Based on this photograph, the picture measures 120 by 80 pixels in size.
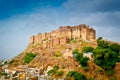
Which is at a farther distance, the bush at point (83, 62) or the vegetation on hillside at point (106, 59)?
the bush at point (83, 62)

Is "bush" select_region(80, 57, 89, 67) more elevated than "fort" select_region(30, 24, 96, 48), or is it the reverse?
"fort" select_region(30, 24, 96, 48)

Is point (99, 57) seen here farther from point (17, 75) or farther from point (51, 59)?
point (17, 75)

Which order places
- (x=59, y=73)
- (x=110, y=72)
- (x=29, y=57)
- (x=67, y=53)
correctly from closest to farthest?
(x=59, y=73) → (x=110, y=72) → (x=67, y=53) → (x=29, y=57)

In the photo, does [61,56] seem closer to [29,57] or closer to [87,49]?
[87,49]

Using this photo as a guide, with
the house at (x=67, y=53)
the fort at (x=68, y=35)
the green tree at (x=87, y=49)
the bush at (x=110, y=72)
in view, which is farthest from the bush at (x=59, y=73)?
the fort at (x=68, y=35)

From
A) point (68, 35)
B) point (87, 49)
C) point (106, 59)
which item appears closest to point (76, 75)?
point (106, 59)

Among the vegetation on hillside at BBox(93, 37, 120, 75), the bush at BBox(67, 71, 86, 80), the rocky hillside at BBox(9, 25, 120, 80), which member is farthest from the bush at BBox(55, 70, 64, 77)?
the vegetation on hillside at BBox(93, 37, 120, 75)

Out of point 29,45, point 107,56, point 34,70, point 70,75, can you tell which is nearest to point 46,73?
point 34,70

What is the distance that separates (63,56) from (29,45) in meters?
24.5

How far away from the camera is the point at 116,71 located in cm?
6069

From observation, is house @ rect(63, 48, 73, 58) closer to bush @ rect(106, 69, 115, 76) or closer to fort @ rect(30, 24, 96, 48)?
fort @ rect(30, 24, 96, 48)

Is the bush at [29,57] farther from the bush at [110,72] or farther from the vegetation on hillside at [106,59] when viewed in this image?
the bush at [110,72]

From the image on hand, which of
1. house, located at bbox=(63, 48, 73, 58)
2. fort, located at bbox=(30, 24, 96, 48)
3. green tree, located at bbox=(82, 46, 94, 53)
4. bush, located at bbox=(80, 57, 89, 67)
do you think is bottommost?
bush, located at bbox=(80, 57, 89, 67)

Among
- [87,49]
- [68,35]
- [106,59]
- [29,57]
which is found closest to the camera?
[106,59]
